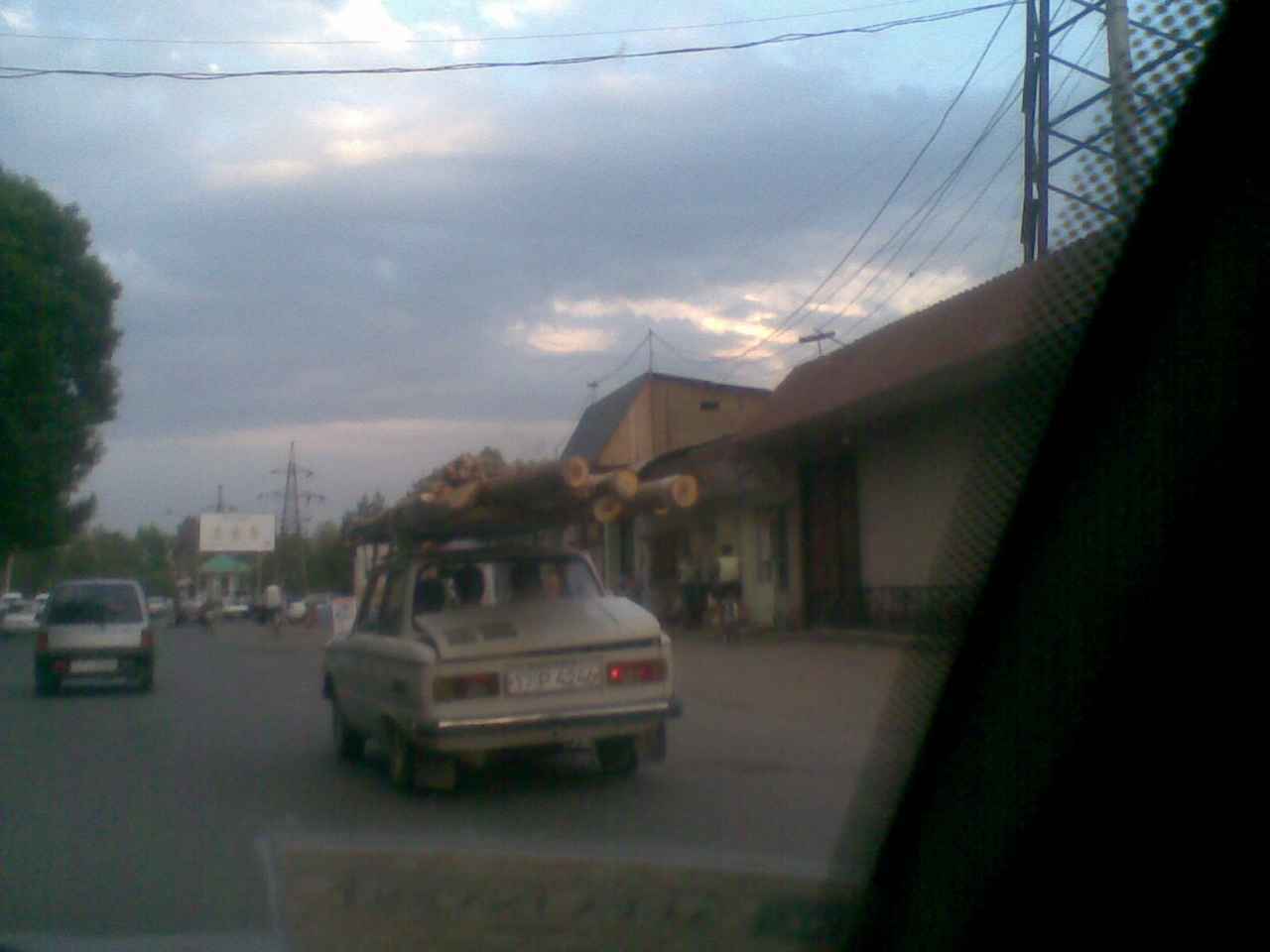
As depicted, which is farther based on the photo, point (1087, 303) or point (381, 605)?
point (381, 605)

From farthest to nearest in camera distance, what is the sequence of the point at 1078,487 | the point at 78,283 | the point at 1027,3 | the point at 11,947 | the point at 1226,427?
1. the point at 78,283
2. the point at 1027,3
3. the point at 11,947
4. the point at 1078,487
5. the point at 1226,427

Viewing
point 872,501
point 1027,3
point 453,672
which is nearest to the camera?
point 453,672

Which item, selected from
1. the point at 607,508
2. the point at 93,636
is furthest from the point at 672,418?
the point at 607,508

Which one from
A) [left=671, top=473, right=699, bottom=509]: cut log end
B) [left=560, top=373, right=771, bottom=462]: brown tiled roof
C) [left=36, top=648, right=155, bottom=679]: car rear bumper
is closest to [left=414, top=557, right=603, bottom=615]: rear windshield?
[left=671, top=473, right=699, bottom=509]: cut log end

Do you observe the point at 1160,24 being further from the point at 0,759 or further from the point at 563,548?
the point at 0,759

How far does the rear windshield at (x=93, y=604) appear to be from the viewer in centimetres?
2012

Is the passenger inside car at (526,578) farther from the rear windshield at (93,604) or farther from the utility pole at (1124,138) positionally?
the rear windshield at (93,604)

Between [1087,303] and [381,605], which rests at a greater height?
[1087,303]

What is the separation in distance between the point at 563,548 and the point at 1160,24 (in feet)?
24.2

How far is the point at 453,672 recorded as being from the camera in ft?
28.7

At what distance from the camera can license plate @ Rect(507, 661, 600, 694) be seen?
889 cm

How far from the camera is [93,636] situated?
65.7 ft

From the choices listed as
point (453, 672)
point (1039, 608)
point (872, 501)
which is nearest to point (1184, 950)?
point (1039, 608)

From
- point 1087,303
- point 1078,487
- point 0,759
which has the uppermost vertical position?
point 1087,303
